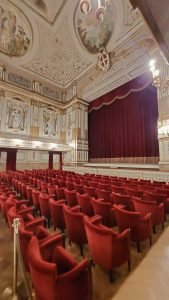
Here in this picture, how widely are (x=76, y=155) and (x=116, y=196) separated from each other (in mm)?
10465

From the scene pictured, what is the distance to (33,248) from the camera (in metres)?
1.35

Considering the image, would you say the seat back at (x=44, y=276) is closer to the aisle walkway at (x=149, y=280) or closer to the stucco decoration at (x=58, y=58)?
the aisle walkway at (x=149, y=280)

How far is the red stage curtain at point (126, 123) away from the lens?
10258mm

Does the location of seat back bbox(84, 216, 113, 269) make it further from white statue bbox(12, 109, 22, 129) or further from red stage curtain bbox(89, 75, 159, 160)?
white statue bbox(12, 109, 22, 129)

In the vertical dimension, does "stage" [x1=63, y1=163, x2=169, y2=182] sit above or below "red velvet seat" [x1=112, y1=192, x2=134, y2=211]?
above

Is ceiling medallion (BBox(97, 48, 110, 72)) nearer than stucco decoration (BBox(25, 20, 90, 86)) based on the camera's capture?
Yes

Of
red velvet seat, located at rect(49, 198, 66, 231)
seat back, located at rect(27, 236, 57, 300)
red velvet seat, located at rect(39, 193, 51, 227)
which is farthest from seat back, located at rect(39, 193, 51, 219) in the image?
seat back, located at rect(27, 236, 57, 300)

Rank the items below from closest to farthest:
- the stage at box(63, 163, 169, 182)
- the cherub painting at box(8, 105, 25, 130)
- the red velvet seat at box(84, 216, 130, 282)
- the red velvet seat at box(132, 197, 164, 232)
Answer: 1. the red velvet seat at box(84, 216, 130, 282)
2. the red velvet seat at box(132, 197, 164, 232)
3. the stage at box(63, 163, 169, 182)
4. the cherub painting at box(8, 105, 25, 130)

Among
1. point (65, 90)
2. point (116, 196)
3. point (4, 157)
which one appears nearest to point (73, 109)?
point (65, 90)

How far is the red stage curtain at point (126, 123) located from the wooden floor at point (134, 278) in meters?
8.69

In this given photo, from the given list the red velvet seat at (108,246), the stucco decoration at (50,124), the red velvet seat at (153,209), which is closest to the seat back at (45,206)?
the red velvet seat at (108,246)

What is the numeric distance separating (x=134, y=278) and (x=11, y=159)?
12.5m

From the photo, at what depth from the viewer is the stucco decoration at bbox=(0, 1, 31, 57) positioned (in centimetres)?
955

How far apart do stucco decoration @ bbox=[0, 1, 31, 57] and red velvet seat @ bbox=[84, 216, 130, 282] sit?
1288 centimetres
